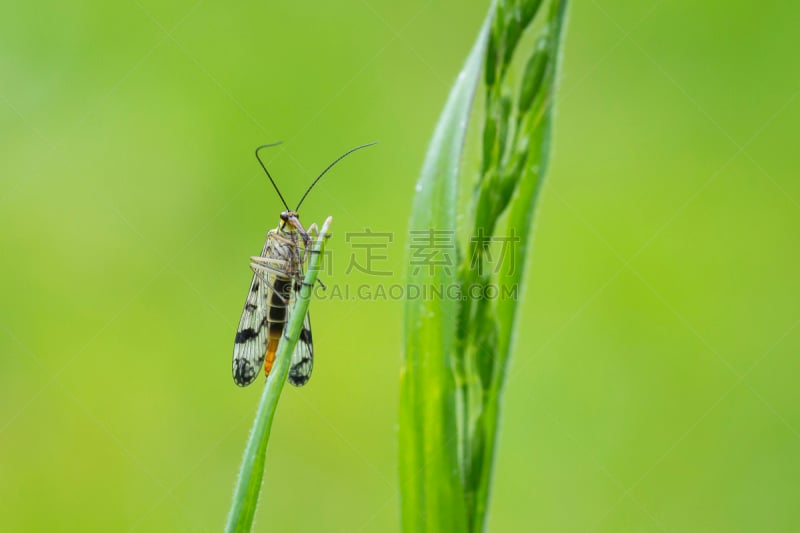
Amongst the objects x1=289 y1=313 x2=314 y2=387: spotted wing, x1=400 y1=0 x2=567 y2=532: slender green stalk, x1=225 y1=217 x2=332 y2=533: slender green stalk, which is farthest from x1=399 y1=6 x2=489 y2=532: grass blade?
x1=289 y1=313 x2=314 y2=387: spotted wing

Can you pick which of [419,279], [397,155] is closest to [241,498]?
[419,279]

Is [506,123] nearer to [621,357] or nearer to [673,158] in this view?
[621,357]

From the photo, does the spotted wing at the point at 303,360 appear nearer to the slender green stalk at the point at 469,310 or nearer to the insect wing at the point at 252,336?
the insect wing at the point at 252,336

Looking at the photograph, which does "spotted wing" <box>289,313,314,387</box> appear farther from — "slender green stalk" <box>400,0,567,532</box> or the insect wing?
"slender green stalk" <box>400,0,567,532</box>

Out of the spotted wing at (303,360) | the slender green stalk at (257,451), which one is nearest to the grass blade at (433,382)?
the slender green stalk at (257,451)

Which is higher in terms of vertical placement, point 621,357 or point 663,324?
point 663,324

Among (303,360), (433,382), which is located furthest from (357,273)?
(433,382)

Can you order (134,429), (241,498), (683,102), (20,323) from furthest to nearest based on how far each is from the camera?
(683,102), (20,323), (134,429), (241,498)
